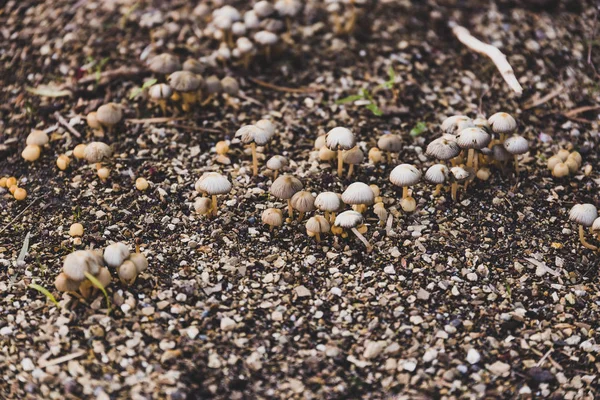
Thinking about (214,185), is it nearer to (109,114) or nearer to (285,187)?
(285,187)

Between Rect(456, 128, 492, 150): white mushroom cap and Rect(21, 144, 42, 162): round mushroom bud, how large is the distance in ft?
8.29

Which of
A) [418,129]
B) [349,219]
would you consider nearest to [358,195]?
[349,219]

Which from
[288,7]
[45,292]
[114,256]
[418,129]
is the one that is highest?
[288,7]

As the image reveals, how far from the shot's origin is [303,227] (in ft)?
12.1

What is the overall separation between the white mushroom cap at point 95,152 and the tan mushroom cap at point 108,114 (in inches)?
11.1

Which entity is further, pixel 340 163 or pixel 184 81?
pixel 184 81

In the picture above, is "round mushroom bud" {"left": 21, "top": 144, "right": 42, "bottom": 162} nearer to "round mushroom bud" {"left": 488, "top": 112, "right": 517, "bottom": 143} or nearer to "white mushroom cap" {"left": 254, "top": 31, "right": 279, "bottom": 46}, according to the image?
"white mushroom cap" {"left": 254, "top": 31, "right": 279, "bottom": 46}

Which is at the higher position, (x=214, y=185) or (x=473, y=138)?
(x=214, y=185)

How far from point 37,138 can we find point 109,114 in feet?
1.54

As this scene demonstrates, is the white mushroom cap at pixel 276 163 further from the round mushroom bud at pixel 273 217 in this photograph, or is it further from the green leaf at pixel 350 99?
the green leaf at pixel 350 99

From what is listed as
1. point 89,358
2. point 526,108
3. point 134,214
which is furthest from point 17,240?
point 526,108

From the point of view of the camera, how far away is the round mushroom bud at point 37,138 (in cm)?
420

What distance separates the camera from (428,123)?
4.42m

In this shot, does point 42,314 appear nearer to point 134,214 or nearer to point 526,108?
point 134,214
